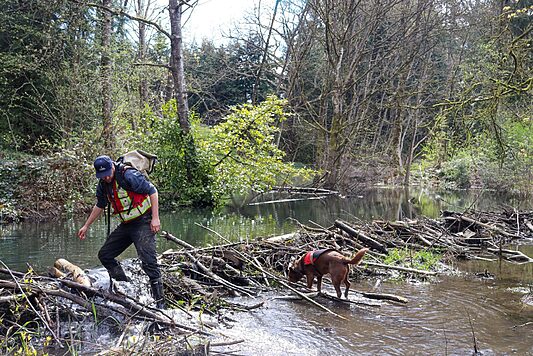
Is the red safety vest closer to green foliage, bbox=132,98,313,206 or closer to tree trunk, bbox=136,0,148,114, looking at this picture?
green foliage, bbox=132,98,313,206

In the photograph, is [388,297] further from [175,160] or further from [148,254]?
[175,160]

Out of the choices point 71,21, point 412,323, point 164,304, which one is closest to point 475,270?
point 412,323

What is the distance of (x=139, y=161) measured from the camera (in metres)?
7.03

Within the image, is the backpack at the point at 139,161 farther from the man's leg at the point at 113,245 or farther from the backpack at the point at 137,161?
the man's leg at the point at 113,245

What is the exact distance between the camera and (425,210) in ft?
70.2

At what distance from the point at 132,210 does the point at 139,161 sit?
2.21 ft

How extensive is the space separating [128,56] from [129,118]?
2713 mm

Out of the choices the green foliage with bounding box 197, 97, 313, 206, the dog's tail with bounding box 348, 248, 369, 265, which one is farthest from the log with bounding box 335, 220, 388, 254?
the green foliage with bounding box 197, 97, 313, 206

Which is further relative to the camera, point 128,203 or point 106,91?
point 106,91

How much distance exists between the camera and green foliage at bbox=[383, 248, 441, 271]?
10.4 m

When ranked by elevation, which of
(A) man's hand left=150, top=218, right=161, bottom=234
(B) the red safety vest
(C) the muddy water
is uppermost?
(B) the red safety vest

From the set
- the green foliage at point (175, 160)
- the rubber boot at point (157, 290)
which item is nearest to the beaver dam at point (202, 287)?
the rubber boot at point (157, 290)

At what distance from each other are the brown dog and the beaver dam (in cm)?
19

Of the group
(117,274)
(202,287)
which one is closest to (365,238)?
(202,287)
